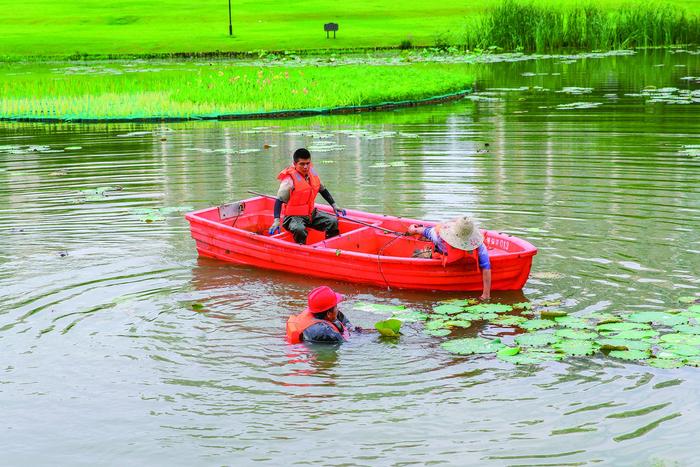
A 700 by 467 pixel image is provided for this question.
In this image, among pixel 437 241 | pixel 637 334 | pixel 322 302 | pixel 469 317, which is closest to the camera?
pixel 637 334

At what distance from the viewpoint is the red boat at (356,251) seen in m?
11.2

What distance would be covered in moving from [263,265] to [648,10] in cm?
4090

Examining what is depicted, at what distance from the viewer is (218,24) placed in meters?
66.2

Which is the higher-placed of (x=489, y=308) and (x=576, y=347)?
(x=489, y=308)

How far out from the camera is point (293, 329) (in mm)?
9984

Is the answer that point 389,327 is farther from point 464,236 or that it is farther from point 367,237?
point 367,237

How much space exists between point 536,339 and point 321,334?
6.98 ft

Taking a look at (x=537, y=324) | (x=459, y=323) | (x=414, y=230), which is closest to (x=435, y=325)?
(x=459, y=323)

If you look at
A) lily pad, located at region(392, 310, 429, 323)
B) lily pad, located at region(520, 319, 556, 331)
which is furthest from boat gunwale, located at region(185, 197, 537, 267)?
lily pad, located at region(520, 319, 556, 331)

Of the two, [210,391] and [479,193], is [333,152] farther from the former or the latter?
[210,391]

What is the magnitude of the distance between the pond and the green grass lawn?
1321 inches

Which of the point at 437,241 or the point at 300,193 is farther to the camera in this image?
the point at 300,193

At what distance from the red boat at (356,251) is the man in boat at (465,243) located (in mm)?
99

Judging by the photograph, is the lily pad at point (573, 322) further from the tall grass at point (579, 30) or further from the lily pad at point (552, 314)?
the tall grass at point (579, 30)
